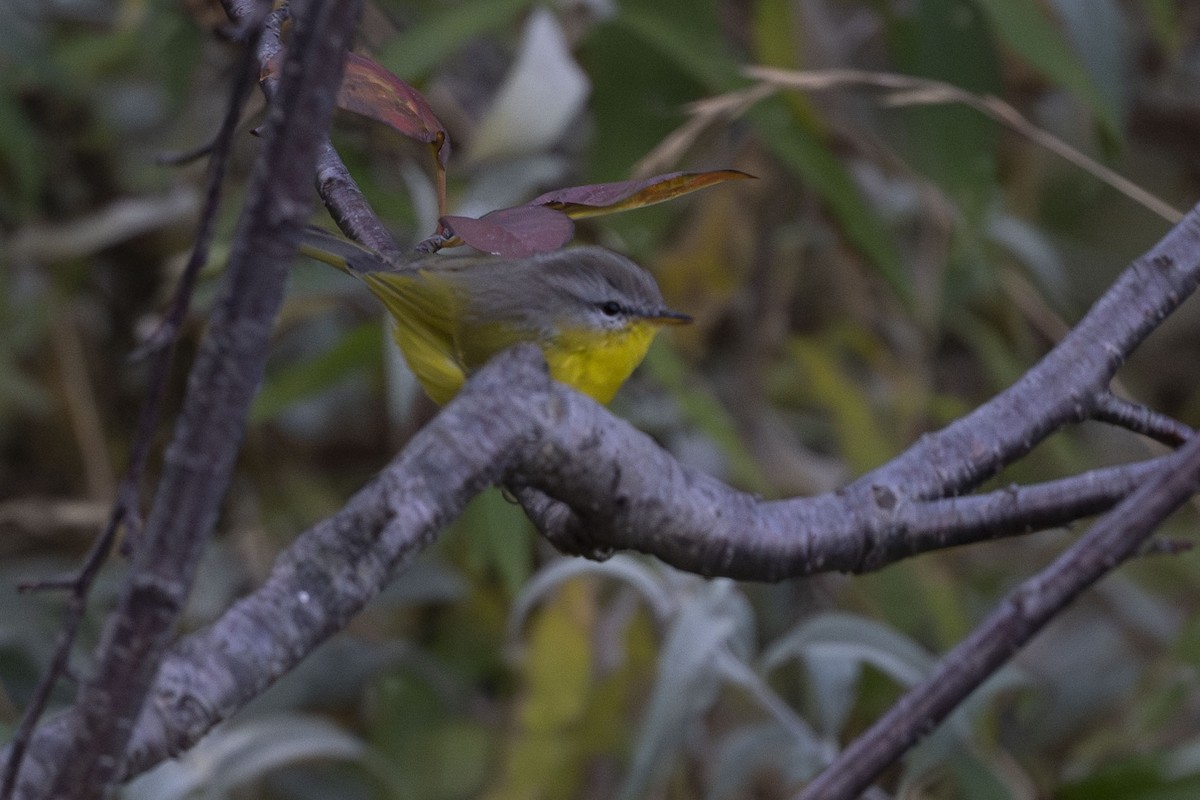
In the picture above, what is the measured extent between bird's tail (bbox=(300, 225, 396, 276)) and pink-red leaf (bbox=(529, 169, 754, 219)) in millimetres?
225

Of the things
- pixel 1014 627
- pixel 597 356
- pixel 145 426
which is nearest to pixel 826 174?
pixel 597 356

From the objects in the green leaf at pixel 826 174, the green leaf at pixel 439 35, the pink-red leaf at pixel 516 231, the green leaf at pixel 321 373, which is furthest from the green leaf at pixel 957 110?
the pink-red leaf at pixel 516 231

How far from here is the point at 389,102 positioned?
898mm

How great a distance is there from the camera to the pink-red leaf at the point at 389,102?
2.88 ft

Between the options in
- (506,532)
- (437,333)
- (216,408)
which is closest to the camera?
(216,408)

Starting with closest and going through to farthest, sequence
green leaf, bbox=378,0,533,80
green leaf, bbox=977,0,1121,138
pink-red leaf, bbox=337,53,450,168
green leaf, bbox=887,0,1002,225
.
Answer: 1. pink-red leaf, bbox=337,53,450,168
2. green leaf, bbox=977,0,1121,138
3. green leaf, bbox=378,0,533,80
4. green leaf, bbox=887,0,1002,225

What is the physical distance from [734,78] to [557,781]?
1.20m

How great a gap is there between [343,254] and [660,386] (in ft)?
5.79

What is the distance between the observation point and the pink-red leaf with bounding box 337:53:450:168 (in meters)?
0.88

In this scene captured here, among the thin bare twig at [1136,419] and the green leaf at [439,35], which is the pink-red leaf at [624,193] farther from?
the green leaf at [439,35]

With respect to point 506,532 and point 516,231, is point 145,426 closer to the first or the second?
point 516,231

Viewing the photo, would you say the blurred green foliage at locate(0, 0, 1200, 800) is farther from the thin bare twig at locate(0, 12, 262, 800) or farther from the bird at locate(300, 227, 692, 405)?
the thin bare twig at locate(0, 12, 262, 800)

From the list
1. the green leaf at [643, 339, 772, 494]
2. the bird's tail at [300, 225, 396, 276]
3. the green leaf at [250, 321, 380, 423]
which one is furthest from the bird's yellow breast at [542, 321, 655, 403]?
the green leaf at [250, 321, 380, 423]

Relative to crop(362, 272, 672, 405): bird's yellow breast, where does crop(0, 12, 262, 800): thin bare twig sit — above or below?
above
